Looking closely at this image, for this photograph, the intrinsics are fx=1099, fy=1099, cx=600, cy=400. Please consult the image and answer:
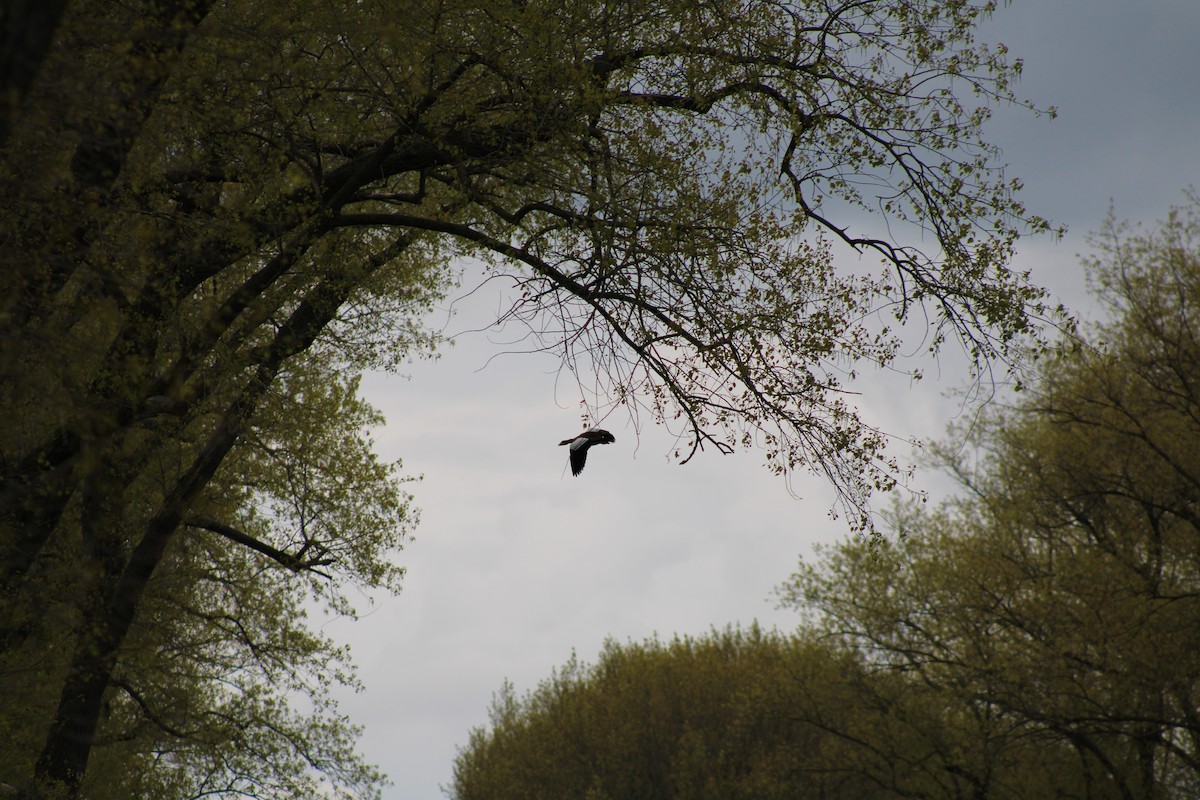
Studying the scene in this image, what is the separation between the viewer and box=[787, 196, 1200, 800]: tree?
18094 millimetres

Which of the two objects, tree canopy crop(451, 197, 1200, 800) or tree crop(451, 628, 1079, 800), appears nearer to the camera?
tree canopy crop(451, 197, 1200, 800)

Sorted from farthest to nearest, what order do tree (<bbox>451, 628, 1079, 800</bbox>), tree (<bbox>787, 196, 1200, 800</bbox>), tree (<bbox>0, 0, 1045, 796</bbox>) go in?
1. tree (<bbox>451, 628, 1079, 800</bbox>)
2. tree (<bbox>787, 196, 1200, 800</bbox>)
3. tree (<bbox>0, 0, 1045, 796</bbox>)

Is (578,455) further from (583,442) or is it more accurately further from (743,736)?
(743,736)

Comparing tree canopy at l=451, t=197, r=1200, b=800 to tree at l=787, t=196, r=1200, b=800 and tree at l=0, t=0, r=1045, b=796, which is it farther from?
tree at l=0, t=0, r=1045, b=796

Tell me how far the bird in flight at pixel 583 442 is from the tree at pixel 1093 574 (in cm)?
981

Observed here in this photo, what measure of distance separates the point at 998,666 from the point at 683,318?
13729 millimetres

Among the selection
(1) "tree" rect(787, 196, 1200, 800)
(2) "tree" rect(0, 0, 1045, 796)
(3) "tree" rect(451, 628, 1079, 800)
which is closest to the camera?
(2) "tree" rect(0, 0, 1045, 796)

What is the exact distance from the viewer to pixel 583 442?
8883mm

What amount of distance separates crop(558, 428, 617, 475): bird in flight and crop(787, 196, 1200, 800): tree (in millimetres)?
9813

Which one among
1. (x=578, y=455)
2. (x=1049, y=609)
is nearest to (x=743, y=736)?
(x=1049, y=609)

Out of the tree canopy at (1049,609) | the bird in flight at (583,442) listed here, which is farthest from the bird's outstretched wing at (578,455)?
the tree canopy at (1049,609)

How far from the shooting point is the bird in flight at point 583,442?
8.88 m

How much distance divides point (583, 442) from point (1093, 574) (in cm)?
1433

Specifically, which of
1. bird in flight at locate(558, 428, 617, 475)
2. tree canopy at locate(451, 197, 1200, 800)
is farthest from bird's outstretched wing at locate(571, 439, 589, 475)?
tree canopy at locate(451, 197, 1200, 800)
